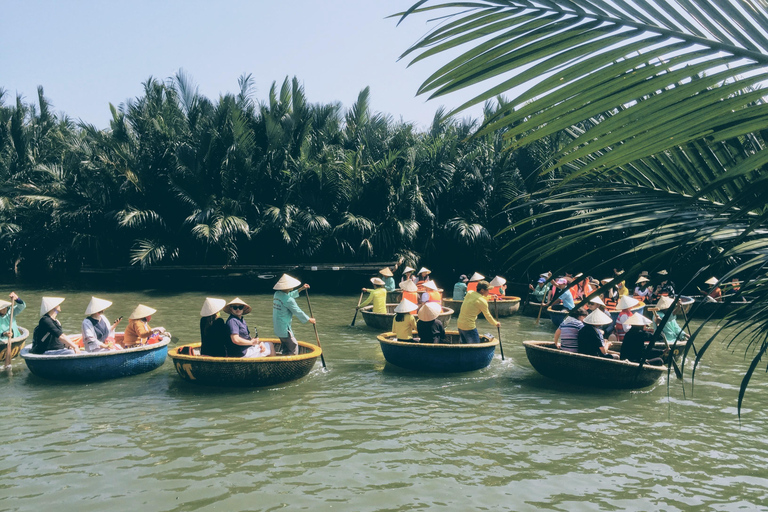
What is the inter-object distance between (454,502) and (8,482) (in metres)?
4.53

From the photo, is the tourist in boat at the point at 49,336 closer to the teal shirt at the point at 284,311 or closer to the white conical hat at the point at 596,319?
the teal shirt at the point at 284,311

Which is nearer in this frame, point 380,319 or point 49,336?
point 49,336

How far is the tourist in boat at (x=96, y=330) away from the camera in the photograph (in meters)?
10.8

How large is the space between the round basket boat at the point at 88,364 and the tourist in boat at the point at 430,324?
4.80 meters

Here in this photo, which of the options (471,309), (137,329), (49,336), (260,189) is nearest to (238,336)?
(137,329)

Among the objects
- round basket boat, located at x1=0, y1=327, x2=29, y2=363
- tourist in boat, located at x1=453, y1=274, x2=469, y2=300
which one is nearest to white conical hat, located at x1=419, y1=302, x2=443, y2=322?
tourist in boat, located at x1=453, y1=274, x2=469, y2=300

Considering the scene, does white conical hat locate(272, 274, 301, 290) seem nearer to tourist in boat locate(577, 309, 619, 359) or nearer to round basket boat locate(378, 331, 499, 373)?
round basket boat locate(378, 331, 499, 373)

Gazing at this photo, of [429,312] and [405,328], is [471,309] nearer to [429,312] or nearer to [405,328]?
[429,312]

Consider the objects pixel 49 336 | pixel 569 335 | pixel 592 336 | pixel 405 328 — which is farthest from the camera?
pixel 405 328

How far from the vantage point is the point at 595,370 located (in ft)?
34.4

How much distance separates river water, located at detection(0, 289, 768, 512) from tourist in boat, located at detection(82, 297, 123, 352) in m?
0.73

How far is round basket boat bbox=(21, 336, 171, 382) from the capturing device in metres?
10.3

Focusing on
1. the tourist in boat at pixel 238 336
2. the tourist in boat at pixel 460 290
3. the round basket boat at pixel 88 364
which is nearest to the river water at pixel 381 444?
the round basket boat at pixel 88 364

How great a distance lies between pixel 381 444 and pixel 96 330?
610cm
